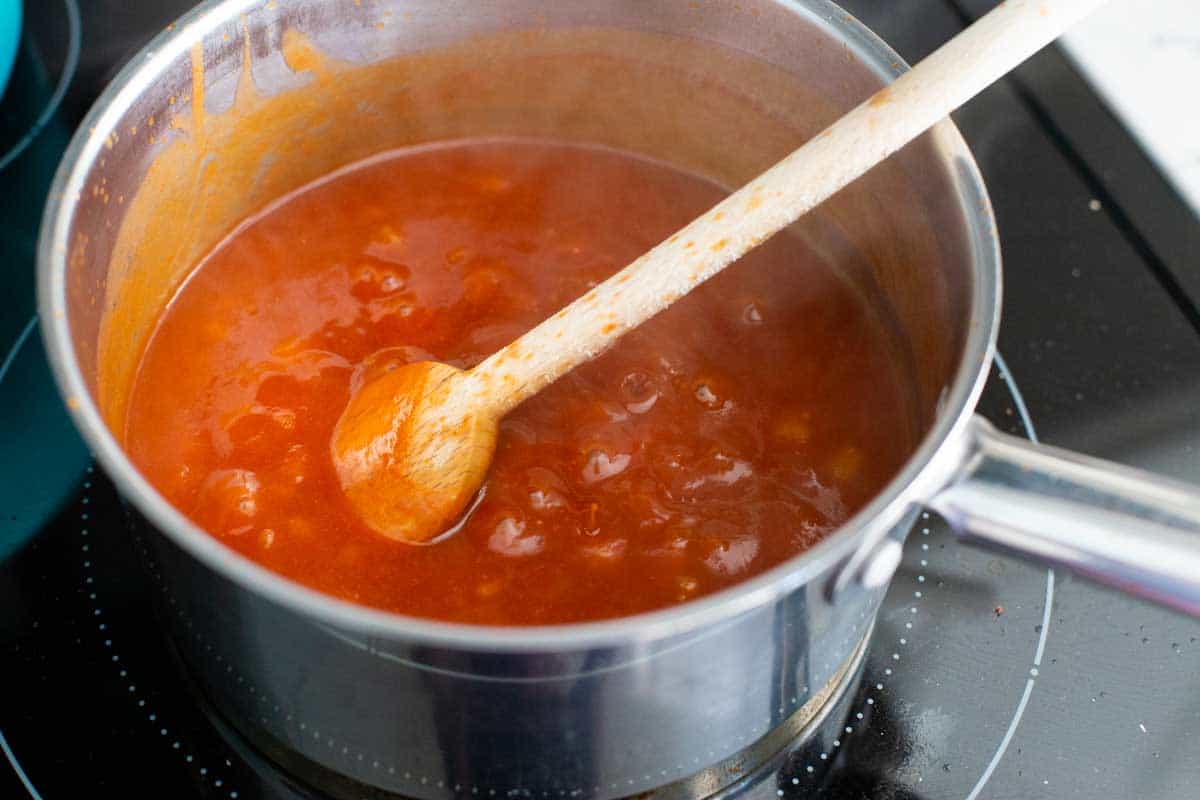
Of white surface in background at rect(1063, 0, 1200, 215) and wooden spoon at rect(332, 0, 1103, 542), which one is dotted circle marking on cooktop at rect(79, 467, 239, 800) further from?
white surface in background at rect(1063, 0, 1200, 215)

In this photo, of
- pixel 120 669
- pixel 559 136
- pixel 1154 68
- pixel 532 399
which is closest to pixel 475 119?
pixel 559 136

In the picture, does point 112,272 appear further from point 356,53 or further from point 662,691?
point 662,691

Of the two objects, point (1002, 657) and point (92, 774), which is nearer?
point (92, 774)

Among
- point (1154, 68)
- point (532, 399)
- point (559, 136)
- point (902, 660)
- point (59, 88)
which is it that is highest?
point (59, 88)

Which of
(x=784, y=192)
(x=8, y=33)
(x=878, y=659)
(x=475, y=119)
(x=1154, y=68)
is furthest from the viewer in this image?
(x=1154, y=68)

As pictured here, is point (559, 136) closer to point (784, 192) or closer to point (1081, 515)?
point (784, 192)

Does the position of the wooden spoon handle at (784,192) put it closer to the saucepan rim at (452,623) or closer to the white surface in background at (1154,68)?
the saucepan rim at (452,623)

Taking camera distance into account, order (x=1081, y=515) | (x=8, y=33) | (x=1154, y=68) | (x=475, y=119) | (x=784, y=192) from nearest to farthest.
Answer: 1. (x=1081, y=515)
2. (x=784, y=192)
3. (x=8, y=33)
4. (x=475, y=119)
5. (x=1154, y=68)

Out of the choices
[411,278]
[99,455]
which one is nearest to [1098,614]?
[411,278]
